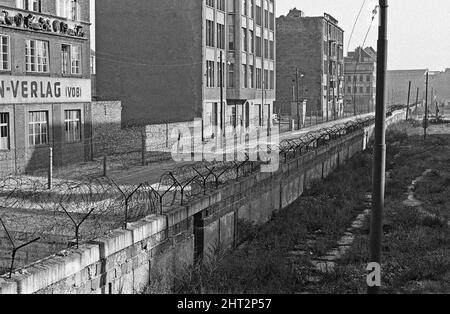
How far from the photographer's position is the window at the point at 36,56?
25125 millimetres

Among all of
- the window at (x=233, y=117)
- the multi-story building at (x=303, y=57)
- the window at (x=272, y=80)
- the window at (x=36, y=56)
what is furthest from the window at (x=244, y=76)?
the window at (x=36, y=56)

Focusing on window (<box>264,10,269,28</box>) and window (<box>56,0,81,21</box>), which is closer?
window (<box>56,0,81,21</box>)

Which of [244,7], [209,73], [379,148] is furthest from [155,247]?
[244,7]

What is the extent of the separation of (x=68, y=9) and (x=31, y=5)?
282 cm

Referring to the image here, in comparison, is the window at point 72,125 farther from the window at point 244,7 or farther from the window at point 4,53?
the window at point 244,7

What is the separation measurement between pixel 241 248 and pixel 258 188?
9.39 feet

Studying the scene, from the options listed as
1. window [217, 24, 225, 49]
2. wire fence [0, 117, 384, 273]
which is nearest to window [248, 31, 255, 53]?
window [217, 24, 225, 49]

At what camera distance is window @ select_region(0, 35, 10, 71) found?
2352 centimetres

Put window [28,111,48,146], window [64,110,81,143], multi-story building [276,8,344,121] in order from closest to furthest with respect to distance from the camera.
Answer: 1. window [28,111,48,146]
2. window [64,110,81,143]
3. multi-story building [276,8,344,121]

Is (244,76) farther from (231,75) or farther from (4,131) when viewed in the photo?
(4,131)

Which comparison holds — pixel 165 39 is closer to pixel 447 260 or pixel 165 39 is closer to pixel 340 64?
pixel 447 260

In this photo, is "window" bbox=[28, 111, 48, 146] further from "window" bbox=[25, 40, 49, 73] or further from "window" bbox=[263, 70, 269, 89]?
"window" bbox=[263, 70, 269, 89]
